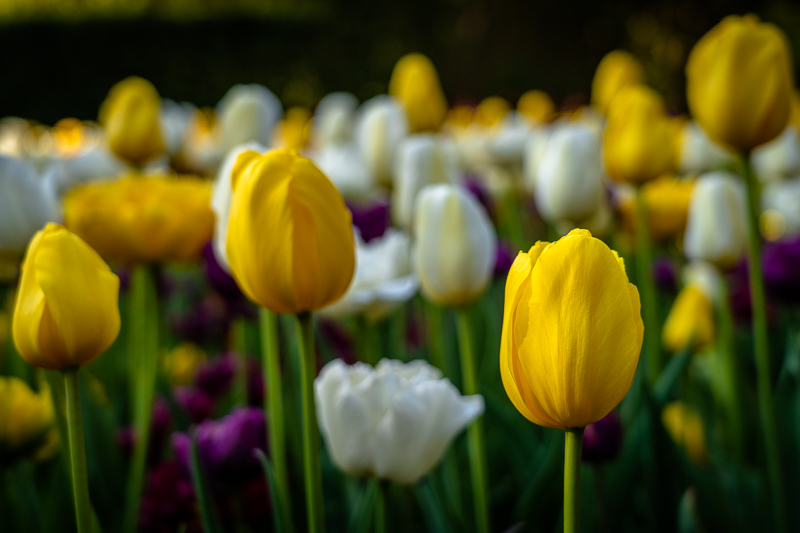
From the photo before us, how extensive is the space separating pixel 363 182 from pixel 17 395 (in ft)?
2.22

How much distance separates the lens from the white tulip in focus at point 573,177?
0.90 metres

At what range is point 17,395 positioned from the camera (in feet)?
2.22

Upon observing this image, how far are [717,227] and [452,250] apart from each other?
424 mm

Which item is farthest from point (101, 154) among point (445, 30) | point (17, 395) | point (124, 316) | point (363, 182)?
point (445, 30)

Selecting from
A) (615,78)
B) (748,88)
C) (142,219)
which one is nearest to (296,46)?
(615,78)

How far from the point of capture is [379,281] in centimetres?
79

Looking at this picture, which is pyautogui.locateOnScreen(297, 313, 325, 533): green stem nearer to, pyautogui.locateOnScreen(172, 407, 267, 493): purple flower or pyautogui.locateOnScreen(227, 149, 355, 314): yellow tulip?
pyautogui.locateOnScreen(227, 149, 355, 314): yellow tulip

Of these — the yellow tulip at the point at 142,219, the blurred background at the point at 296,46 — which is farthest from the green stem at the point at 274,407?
the blurred background at the point at 296,46

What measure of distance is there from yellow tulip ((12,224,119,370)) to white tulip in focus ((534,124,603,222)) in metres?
0.64

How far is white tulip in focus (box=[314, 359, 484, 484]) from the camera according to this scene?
508 mm

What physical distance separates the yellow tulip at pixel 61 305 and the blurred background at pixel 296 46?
4718 mm

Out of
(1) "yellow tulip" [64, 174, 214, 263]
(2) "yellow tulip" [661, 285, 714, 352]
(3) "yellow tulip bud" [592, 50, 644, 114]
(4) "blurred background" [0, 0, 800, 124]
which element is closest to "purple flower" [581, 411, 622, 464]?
(2) "yellow tulip" [661, 285, 714, 352]

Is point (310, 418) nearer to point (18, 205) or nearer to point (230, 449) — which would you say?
point (230, 449)

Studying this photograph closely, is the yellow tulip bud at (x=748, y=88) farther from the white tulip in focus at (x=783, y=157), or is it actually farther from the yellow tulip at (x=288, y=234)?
the white tulip in focus at (x=783, y=157)
